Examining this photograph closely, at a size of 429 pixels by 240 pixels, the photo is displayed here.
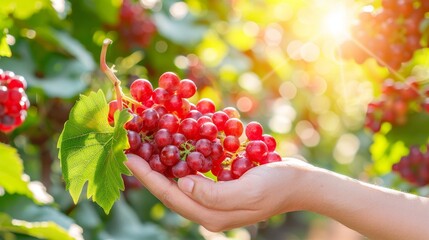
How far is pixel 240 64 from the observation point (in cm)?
388

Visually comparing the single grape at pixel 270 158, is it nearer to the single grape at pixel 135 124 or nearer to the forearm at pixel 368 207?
the forearm at pixel 368 207

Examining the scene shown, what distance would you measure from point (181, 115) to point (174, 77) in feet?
0.25

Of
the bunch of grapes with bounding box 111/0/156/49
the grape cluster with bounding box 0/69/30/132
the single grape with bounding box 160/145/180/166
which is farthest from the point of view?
the bunch of grapes with bounding box 111/0/156/49

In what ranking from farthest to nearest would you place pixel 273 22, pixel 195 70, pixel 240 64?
pixel 273 22 → pixel 240 64 → pixel 195 70

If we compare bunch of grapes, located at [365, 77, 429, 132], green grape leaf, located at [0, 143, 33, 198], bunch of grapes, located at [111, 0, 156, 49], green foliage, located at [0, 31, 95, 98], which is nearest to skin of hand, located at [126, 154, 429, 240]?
green grape leaf, located at [0, 143, 33, 198]

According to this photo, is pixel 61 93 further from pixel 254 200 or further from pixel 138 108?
pixel 254 200

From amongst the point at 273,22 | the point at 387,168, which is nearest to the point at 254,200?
the point at 387,168

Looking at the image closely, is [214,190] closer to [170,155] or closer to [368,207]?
[170,155]

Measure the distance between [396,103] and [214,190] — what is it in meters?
1.11

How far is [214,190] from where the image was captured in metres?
1.35

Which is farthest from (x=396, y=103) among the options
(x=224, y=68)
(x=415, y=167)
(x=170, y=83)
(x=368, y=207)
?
(x=224, y=68)

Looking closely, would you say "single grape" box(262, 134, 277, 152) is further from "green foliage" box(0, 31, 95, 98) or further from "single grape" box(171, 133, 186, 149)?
"green foliage" box(0, 31, 95, 98)

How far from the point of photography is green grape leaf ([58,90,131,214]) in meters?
1.34

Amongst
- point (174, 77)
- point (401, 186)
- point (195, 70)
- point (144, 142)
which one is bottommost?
point (195, 70)
